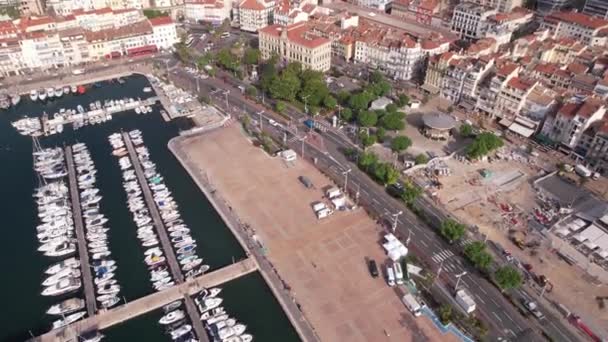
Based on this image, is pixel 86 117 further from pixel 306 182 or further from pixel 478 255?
pixel 478 255

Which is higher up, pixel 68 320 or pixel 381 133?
pixel 381 133

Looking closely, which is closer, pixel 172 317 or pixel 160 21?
pixel 172 317

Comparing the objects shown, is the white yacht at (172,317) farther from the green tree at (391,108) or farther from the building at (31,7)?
the building at (31,7)

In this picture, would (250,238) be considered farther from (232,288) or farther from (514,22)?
(514,22)

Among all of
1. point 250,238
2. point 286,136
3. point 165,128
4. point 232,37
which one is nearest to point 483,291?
point 250,238

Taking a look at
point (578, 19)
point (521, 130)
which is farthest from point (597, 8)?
point (521, 130)

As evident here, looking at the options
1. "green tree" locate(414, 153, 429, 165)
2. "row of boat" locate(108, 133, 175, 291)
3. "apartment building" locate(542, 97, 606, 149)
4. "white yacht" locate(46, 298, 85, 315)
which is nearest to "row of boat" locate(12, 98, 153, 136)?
"row of boat" locate(108, 133, 175, 291)

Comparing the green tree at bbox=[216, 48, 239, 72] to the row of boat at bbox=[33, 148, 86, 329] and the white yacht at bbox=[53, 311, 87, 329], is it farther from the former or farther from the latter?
the white yacht at bbox=[53, 311, 87, 329]
